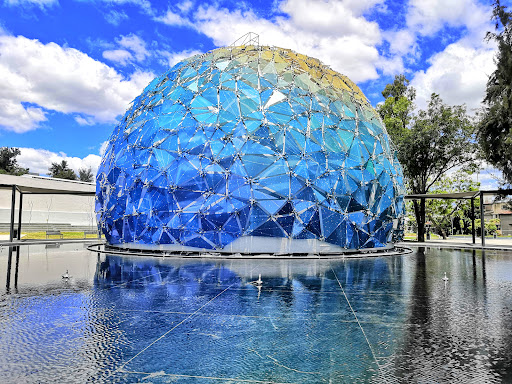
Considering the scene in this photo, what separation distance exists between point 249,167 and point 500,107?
46.2 ft

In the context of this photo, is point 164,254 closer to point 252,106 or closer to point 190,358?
point 252,106

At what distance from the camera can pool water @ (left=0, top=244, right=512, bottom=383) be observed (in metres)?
3.33

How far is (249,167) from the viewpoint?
550 inches

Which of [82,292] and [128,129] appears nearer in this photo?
[82,292]

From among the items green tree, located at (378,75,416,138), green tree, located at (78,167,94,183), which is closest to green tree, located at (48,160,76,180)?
green tree, located at (78,167,94,183)

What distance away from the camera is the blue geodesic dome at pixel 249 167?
549 inches

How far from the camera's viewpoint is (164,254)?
14016 mm

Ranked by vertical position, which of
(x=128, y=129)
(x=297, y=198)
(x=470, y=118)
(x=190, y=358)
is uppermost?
(x=470, y=118)

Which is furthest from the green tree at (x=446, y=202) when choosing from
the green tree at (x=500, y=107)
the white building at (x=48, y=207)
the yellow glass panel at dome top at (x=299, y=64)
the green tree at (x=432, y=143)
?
the white building at (x=48, y=207)

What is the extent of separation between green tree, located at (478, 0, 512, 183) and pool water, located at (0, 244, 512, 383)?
44.9 ft

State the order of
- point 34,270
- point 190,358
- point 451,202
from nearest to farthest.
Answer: point 190,358 → point 34,270 → point 451,202

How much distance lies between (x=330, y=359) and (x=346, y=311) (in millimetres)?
2071

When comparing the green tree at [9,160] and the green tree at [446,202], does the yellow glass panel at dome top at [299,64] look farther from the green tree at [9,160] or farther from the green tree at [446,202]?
the green tree at [9,160]

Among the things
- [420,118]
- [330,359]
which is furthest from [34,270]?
[420,118]
